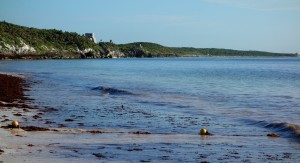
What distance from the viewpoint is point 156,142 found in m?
14.4

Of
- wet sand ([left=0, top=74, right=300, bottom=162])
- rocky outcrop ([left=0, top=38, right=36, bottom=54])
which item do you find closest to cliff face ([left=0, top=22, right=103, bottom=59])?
rocky outcrop ([left=0, top=38, right=36, bottom=54])

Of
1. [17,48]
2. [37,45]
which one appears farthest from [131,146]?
[37,45]

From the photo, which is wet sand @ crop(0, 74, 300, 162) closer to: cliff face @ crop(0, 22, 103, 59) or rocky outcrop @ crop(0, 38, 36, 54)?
cliff face @ crop(0, 22, 103, 59)

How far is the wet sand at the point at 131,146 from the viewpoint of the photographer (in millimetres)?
11750

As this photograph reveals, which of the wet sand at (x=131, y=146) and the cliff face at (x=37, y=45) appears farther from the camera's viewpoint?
the cliff face at (x=37, y=45)

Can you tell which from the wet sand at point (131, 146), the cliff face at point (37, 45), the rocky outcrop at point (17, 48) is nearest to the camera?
the wet sand at point (131, 146)

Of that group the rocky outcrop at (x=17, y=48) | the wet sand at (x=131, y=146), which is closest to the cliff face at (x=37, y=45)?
the rocky outcrop at (x=17, y=48)

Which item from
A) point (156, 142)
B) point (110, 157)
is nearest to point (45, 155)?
point (110, 157)

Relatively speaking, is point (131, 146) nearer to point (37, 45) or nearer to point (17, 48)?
point (17, 48)

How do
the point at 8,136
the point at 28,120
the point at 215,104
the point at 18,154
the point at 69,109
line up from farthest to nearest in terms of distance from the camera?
the point at 215,104, the point at 69,109, the point at 28,120, the point at 8,136, the point at 18,154

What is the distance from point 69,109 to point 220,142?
35.5 feet

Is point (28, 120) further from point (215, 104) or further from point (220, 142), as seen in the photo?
point (215, 104)

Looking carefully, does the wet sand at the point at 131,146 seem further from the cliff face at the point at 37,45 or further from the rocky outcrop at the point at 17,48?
the rocky outcrop at the point at 17,48

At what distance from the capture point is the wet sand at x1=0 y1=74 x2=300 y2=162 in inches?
463
